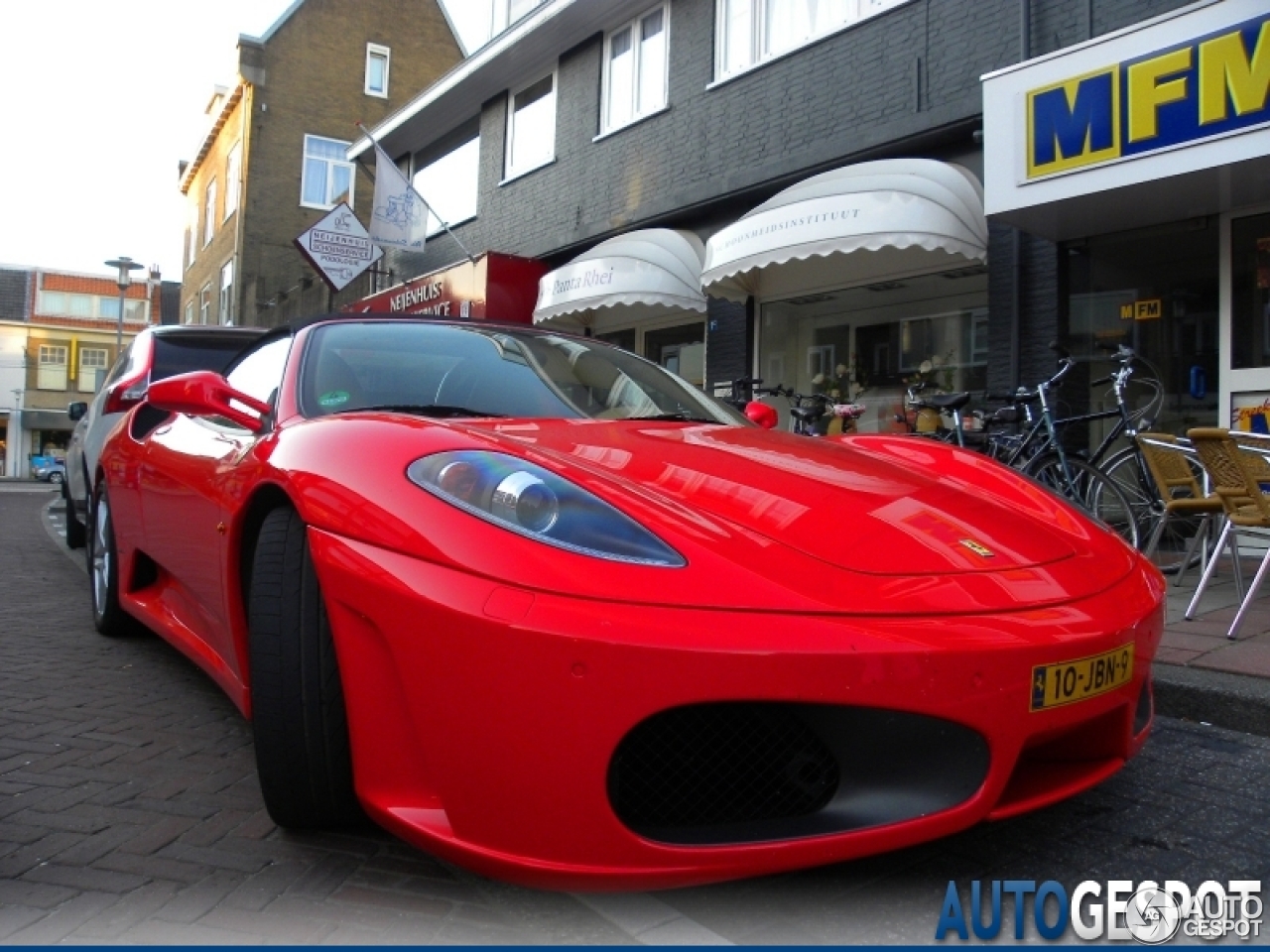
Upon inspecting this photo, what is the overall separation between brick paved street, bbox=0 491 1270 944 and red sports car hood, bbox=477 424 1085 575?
0.62m

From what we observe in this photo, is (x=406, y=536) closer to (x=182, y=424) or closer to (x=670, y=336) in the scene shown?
(x=182, y=424)

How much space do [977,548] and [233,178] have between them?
27.4 m

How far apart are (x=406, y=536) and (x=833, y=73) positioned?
783 centimetres

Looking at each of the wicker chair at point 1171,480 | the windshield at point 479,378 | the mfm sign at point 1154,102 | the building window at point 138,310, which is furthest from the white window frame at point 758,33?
the building window at point 138,310

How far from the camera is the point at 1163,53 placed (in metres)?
5.67

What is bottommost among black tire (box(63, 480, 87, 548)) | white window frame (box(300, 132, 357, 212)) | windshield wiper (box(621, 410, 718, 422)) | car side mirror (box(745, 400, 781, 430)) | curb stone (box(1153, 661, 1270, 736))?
curb stone (box(1153, 661, 1270, 736))

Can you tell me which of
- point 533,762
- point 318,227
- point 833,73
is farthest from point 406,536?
point 318,227

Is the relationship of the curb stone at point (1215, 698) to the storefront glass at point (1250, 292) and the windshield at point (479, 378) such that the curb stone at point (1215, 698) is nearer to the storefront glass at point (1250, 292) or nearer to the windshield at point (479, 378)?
the windshield at point (479, 378)

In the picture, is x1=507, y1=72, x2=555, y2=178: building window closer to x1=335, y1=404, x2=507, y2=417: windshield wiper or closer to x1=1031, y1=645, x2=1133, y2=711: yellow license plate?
x1=335, y1=404, x2=507, y2=417: windshield wiper

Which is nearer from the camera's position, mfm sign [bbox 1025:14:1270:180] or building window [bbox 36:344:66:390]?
mfm sign [bbox 1025:14:1270:180]

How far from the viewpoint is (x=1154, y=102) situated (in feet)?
18.6

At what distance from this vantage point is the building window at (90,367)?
5131 cm
